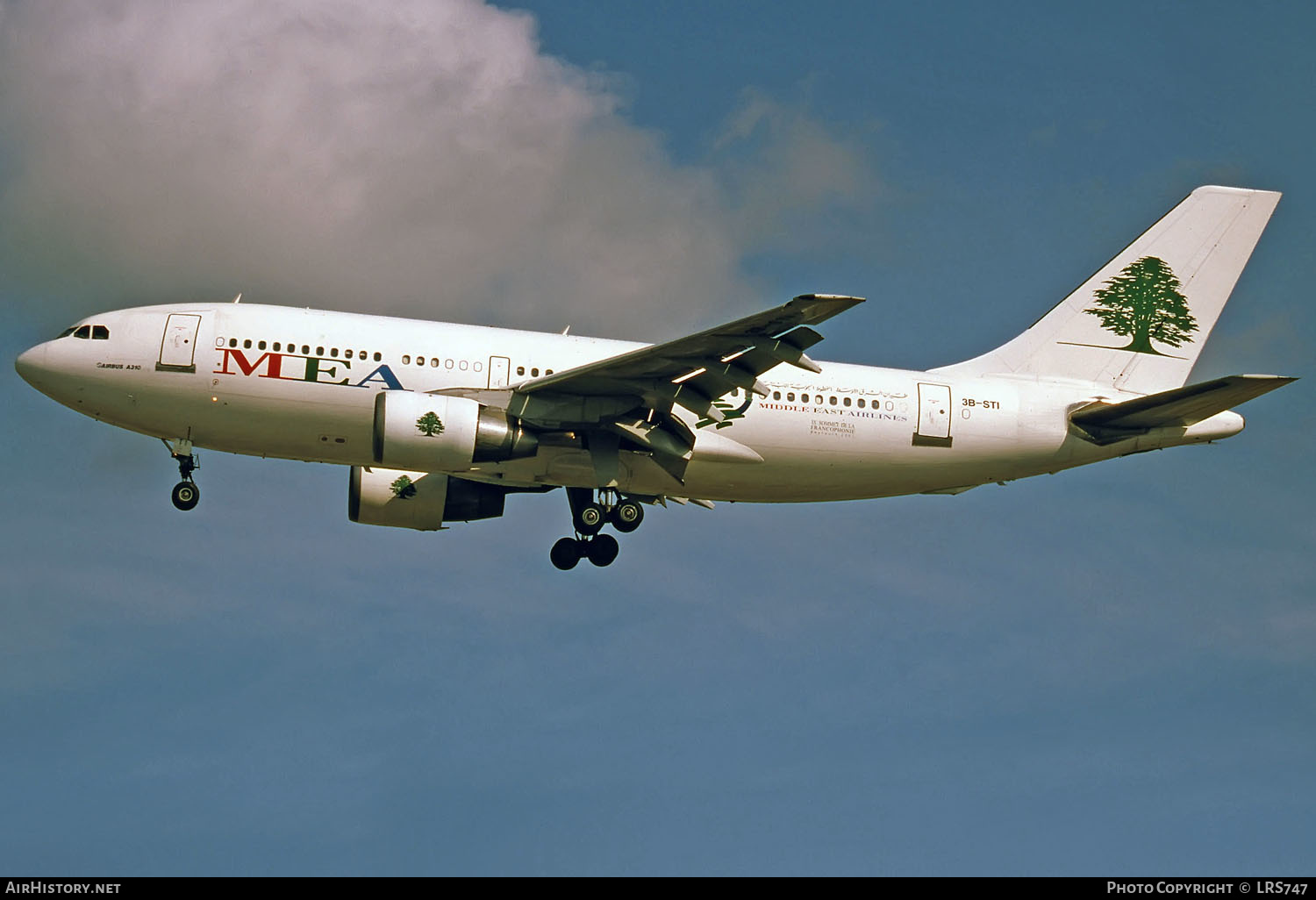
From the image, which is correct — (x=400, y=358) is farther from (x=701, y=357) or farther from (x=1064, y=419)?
(x=1064, y=419)

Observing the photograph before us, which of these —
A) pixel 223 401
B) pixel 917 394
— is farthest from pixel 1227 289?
pixel 223 401

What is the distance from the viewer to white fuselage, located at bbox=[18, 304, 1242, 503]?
3491 cm

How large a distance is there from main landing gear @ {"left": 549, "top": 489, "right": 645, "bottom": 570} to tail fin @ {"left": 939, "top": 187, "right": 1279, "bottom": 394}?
8.16m

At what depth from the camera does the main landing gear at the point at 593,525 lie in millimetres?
37875

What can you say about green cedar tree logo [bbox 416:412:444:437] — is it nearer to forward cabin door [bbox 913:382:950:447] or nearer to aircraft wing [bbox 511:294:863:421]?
aircraft wing [bbox 511:294:863:421]

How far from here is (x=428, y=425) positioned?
34000 millimetres

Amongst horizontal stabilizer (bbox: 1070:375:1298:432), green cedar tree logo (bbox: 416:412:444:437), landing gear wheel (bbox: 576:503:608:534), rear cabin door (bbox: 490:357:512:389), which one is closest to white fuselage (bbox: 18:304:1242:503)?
rear cabin door (bbox: 490:357:512:389)

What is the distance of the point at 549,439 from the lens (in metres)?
35.8

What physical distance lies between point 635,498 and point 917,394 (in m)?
6.62

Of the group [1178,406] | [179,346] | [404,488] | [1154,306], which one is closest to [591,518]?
[404,488]

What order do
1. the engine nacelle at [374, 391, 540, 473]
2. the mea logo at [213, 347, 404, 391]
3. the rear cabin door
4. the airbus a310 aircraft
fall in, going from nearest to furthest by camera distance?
the engine nacelle at [374, 391, 540, 473] → the airbus a310 aircraft → the mea logo at [213, 347, 404, 391] → the rear cabin door

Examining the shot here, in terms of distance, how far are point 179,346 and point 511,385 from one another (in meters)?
6.85

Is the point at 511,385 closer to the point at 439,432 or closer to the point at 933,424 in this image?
the point at 439,432

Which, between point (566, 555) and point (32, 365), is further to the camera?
point (566, 555)
